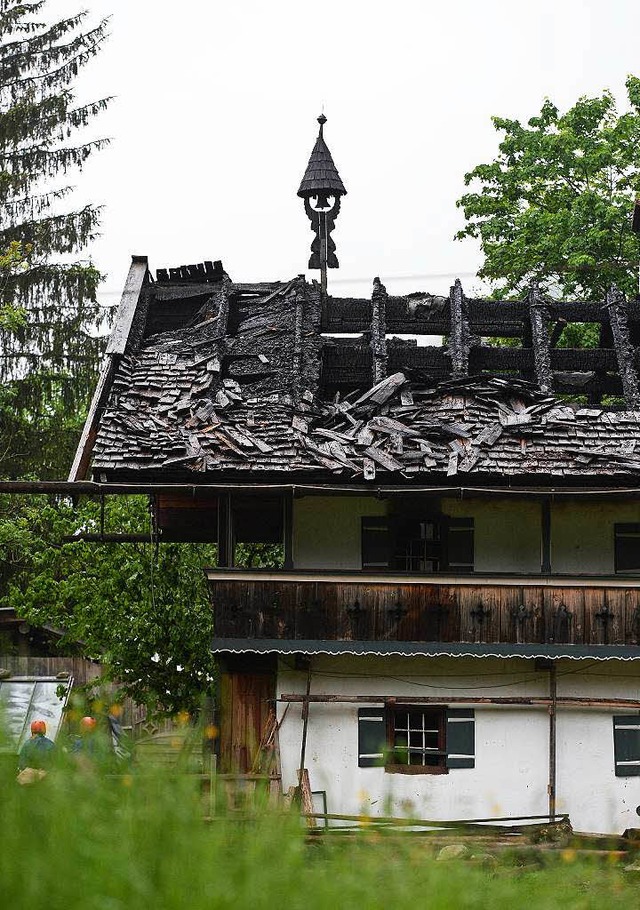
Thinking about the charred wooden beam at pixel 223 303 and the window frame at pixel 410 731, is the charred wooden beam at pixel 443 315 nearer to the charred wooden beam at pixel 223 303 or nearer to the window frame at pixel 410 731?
the charred wooden beam at pixel 223 303

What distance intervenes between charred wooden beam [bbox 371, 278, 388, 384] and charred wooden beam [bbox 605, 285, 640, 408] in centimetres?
407

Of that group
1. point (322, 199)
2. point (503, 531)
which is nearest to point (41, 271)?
point (322, 199)

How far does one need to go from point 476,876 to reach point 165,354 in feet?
62.4

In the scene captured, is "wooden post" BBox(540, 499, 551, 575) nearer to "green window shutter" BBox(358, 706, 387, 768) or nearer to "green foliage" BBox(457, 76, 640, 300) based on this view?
"green window shutter" BBox(358, 706, 387, 768)

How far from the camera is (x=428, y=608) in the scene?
1966cm

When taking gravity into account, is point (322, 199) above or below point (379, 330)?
above

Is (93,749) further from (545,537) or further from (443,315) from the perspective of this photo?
(443,315)

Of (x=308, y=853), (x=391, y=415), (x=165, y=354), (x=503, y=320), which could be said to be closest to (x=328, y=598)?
(x=391, y=415)

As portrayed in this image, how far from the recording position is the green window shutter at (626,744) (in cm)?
1973

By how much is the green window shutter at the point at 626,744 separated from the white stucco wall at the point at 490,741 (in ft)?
0.34

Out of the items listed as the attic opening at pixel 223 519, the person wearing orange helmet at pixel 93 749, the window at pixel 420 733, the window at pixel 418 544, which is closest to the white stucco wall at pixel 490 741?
the window at pixel 420 733

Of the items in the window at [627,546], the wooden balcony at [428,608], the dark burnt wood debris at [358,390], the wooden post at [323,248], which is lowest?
the wooden balcony at [428,608]

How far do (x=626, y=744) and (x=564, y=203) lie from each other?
1767cm

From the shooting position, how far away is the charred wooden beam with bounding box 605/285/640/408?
73.6 feet
